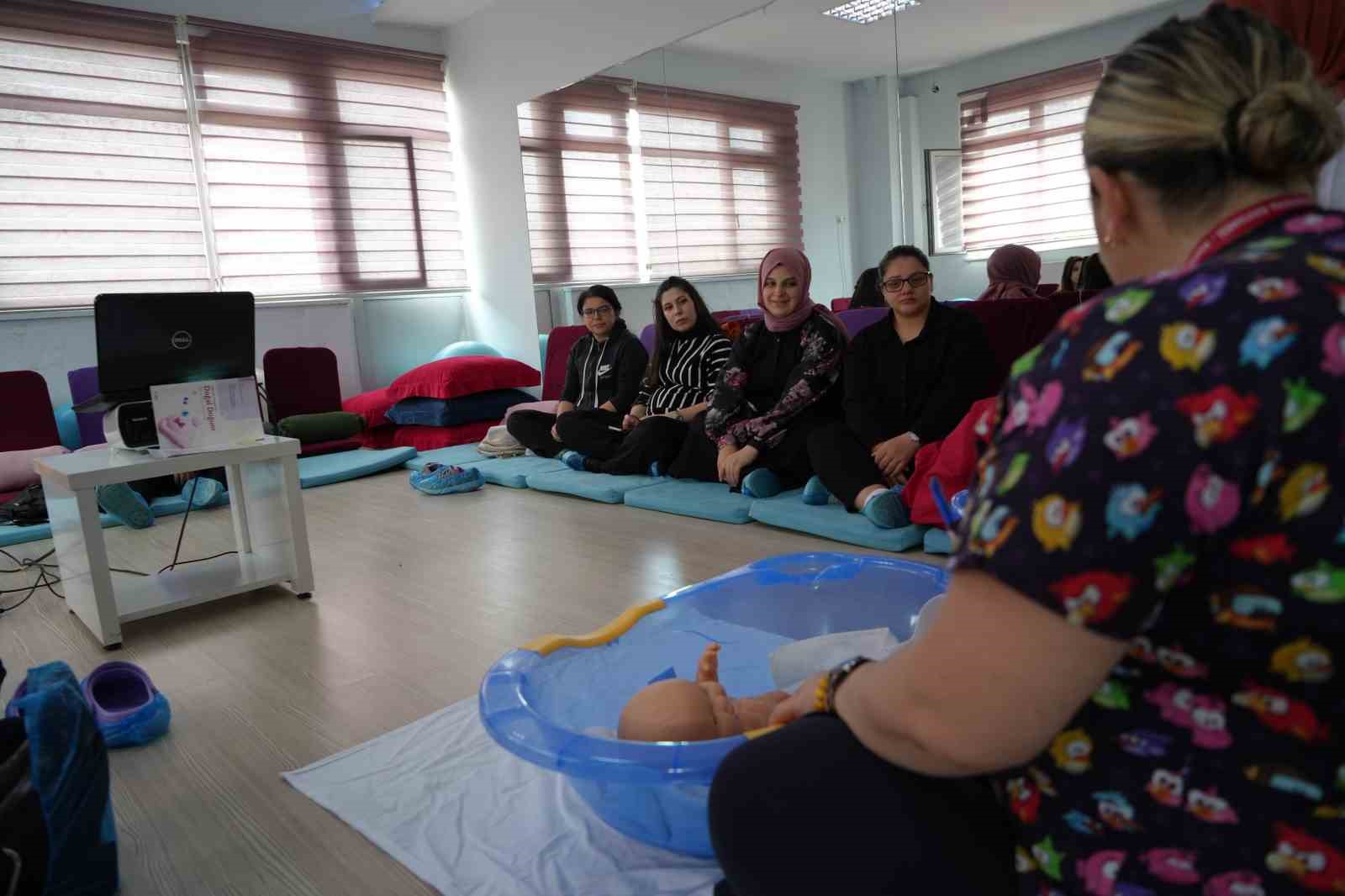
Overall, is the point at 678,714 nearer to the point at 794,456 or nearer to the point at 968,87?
the point at 794,456

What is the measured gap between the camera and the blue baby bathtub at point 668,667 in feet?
3.79

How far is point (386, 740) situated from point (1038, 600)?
4.73ft

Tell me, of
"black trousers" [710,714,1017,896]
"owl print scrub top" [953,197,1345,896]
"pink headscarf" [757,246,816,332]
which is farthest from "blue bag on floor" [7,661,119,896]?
"pink headscarf" [757,246,816,332]

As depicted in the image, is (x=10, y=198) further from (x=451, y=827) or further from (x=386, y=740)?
(x=451, y=827)

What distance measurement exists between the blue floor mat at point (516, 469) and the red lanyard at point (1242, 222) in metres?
3.67

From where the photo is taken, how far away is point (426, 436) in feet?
17.6

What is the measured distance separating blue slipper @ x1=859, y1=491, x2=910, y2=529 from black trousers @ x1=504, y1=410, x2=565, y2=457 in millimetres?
2146

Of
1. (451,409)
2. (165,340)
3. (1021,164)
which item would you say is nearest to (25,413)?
(451,409)

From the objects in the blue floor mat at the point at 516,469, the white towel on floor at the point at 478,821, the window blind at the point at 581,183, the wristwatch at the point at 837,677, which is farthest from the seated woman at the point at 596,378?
the wristwatch at the point at 837,677

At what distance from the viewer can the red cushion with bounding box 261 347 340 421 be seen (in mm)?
5148

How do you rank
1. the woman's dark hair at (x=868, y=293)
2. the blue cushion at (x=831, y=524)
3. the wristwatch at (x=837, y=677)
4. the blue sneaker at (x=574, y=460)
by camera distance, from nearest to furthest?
the wristwatch at (x=837, y=677)
the blue cushion at (x=831, y=524)
the woman's dark hair at (x=868, y=293)
the blue sneaker at (x=574, y=460)

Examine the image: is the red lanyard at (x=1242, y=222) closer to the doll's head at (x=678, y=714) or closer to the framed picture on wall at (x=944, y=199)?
the doll's head at (x=678, y=714)

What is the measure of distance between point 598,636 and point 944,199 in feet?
8.91

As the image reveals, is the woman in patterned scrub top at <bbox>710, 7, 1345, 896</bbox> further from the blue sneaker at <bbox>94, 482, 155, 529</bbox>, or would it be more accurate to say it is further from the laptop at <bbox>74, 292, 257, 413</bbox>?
the blue sneaker at <bbox>94, 482, 155, 529</bbox>
